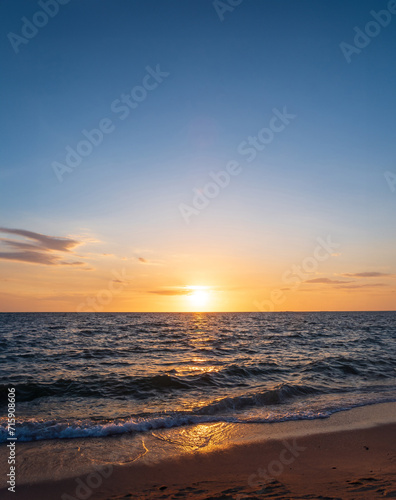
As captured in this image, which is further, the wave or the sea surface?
the sea surface

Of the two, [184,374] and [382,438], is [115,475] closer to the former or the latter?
[382,438]

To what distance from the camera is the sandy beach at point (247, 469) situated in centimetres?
599

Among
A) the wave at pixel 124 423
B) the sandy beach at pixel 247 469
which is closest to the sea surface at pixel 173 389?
the wave at pixel 124 423

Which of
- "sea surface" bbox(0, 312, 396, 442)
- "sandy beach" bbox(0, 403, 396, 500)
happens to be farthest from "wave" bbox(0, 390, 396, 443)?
"sandy beach" bbox(0, 403, 396, 500)

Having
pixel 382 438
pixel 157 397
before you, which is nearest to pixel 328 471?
pixel 382 438

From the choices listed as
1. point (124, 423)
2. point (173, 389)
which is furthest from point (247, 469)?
point (173, 389)

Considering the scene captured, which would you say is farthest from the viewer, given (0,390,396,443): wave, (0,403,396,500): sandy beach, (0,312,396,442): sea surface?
(0,312,396,442): sea surface

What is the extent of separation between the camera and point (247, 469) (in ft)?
23.3

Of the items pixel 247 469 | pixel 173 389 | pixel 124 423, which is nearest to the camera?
pixel 247 469

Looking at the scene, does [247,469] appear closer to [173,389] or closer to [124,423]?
[124,423]

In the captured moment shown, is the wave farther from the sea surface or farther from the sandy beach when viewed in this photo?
the sandy beach

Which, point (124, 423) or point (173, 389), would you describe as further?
point (173, 389)

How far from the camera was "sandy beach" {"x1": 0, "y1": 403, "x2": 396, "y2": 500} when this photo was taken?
599 centimetres

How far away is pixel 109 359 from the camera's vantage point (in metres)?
21.7
